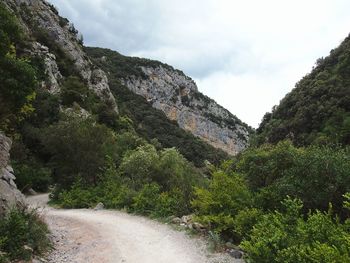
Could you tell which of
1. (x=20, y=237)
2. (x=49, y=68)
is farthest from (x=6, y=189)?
(x=49, y=68)

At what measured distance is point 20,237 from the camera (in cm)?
952

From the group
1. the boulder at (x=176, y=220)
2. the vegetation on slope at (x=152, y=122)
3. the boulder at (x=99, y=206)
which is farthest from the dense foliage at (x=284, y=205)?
the vegetation on slope at (x=152, y=122)

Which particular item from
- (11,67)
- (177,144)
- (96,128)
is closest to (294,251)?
(11,67)

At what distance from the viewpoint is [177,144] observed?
76562 mm

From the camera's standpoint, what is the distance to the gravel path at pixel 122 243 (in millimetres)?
9990

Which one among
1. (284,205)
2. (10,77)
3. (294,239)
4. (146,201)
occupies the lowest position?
→ (146,201)

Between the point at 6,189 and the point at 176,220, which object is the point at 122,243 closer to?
the point at 176,220

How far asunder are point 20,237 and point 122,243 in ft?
9.96

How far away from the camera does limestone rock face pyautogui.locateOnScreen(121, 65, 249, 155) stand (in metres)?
104

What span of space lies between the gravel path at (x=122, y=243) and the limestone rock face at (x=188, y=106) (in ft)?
277

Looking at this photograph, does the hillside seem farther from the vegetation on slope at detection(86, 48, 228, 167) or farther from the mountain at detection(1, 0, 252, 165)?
the vegetation on slope at detection(86, 48, 228, 167)

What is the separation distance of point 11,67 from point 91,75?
151ft

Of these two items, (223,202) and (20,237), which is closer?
(20,237)

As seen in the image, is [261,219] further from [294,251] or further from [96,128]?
[96,128]
